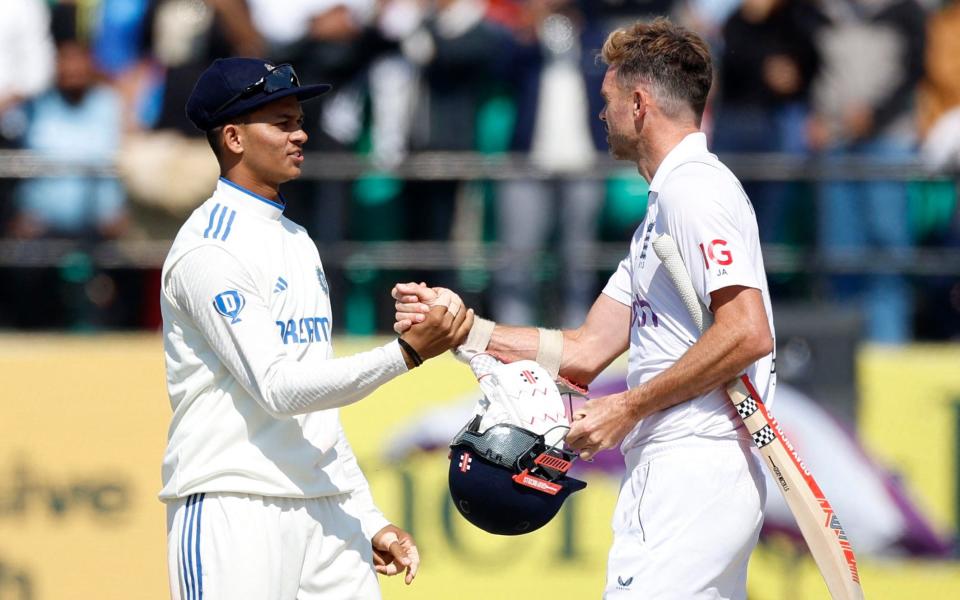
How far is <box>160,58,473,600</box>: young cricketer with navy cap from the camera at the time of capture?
4.64m

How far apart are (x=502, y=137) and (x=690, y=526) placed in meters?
4.92

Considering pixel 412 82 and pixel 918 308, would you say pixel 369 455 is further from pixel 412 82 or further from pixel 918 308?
pixel 918 308

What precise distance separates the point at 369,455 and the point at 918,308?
349cm

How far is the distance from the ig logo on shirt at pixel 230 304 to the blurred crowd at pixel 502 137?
4.34 meters

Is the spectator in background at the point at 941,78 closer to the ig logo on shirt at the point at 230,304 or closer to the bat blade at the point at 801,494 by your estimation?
the bat blade at the point at 801,494

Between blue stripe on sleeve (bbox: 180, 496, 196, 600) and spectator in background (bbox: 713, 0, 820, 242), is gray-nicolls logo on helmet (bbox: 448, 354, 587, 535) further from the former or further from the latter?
spectator in background (bbox: 713, 0, 820, 242)

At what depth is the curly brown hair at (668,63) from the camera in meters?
5.03

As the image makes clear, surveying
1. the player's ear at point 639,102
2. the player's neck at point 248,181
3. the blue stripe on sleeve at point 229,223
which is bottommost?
the blue stripe on sleeve at point 229,223

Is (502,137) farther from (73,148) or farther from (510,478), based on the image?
(510,478)

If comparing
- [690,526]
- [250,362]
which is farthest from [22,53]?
[690,526]

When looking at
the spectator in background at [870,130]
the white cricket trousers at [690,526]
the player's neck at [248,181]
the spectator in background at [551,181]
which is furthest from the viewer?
the spectator in background at [870,130]

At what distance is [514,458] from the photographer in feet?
15.9

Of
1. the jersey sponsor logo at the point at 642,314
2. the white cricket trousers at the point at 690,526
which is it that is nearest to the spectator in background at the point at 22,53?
the jersey sponsor logo at the point at 642,314

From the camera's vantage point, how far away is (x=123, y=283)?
938 cm
